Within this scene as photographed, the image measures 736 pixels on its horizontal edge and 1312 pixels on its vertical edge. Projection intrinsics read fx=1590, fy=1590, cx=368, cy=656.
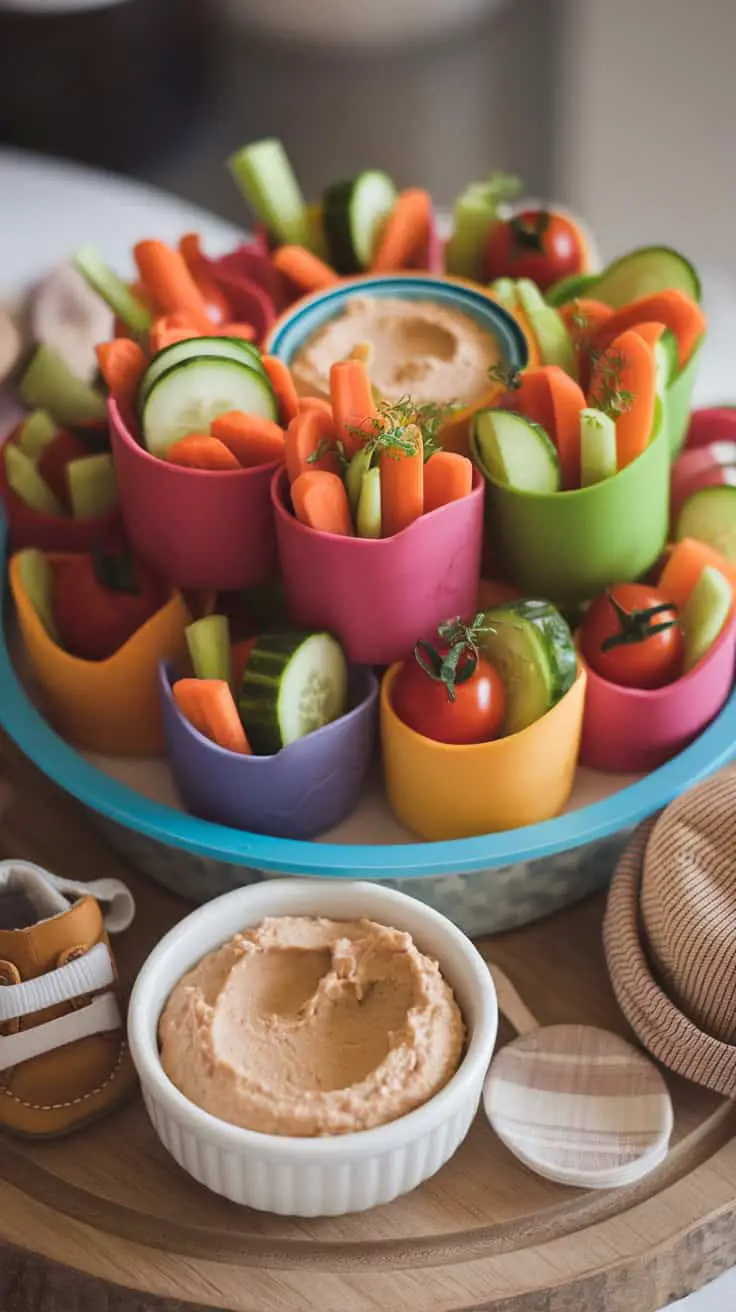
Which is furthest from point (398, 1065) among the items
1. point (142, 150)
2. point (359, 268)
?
point (142, 150)

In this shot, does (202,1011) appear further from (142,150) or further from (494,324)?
(142,150)

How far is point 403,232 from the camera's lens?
1.96m

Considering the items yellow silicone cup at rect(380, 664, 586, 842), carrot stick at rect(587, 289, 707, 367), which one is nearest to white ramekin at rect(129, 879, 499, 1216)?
yellow silicone cup at rect(380, 664, 586, 842)

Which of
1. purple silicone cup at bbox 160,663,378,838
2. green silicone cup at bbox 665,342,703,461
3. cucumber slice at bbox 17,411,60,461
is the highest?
green silicone cup at bbox 665,342,703,461

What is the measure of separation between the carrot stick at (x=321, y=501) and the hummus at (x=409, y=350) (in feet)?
0.70

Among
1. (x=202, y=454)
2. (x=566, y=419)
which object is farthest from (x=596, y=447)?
(x=202, y=454)

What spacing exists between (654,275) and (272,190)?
50 centimetres

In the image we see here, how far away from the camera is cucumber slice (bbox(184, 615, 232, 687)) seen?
1547 millimetres

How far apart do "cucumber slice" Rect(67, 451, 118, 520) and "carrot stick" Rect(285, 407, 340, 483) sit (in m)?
0.29

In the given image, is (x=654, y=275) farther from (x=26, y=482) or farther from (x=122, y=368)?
(x=26, y=482)

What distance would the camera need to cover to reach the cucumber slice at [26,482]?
5.82 ft

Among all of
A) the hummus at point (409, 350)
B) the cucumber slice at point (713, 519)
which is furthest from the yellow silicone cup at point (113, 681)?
the cucumber slice at point (713, 519)

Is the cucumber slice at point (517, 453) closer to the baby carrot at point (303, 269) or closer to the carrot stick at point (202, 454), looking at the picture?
the carrot stick at point (202, 454)

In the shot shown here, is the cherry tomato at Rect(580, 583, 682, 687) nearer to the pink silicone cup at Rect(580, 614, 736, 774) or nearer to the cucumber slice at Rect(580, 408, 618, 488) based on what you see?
the pink silicone cup at Rect(580, 614, 736, 774)
